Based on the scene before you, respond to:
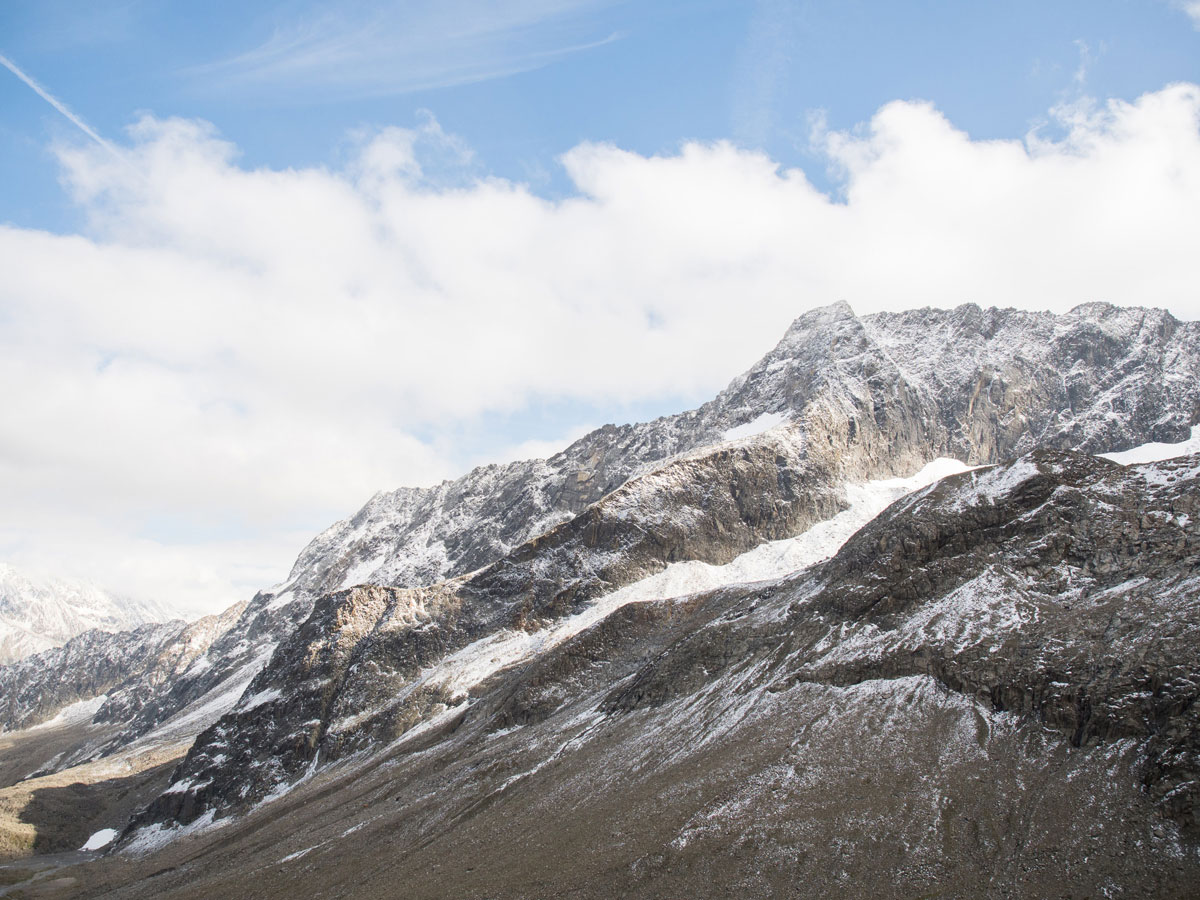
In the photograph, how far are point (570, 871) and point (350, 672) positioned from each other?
102m

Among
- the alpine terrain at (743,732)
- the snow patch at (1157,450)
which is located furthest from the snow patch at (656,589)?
the snow patch at (1157,450)

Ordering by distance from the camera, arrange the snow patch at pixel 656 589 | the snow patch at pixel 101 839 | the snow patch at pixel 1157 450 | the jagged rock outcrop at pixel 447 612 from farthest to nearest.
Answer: the snow patch at pixel 1157 450
the snow patch at pixel 101 839
the snow patch at pixel 656 589
the jagged rock outcrop at pixel 447 612

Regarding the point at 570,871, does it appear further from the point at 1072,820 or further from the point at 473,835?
the point at 1072,820

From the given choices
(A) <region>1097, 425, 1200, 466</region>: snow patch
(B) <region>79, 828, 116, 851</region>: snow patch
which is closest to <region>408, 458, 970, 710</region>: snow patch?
(B) <region>79, 828, 116, 851</region>: snow patch

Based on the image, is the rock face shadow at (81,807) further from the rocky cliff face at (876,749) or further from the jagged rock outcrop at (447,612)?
the rocky cliff face at (876,749)

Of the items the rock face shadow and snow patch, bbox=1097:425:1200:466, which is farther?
snow patch, bbox=1097:425:1200:466

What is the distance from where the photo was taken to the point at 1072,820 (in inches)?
1492

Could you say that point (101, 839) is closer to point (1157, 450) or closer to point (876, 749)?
point (876, 749)

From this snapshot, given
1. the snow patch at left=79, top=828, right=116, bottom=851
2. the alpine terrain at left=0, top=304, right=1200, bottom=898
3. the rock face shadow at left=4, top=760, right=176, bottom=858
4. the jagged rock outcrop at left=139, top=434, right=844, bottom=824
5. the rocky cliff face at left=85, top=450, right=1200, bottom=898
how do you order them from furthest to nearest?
the rock face shadow at left=4, top=760, right=176, bottom=858
the snow patch at left=79, top=828, right=116, bottom=851
the jagged rock outcrop at left=139, top=434, right=844, bottom=824
the alpine terrain at left=0, top=304, right=1200, bottom=898
the rocky cliff face at left=85, top=450, right=1200, bottom=898

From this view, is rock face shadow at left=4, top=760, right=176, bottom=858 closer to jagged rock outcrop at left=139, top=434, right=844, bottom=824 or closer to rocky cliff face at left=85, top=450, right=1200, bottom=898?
jagged rock outcrop at left=139, top=434, right=844, bottom=824

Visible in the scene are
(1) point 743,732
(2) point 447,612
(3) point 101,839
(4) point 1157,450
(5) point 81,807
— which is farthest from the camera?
(4) point 1157,450

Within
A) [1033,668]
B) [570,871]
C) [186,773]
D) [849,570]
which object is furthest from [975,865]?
[186,773]

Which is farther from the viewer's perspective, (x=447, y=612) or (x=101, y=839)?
(x=447, y=612)

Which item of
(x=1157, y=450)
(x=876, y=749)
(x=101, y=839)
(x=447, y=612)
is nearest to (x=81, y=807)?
(x=101, y=839)
